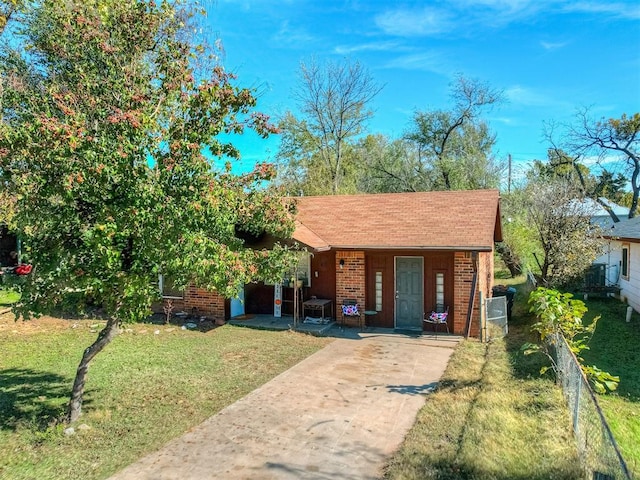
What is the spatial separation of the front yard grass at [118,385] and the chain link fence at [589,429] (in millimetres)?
4631

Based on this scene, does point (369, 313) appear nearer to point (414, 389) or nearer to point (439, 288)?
point (439, 288)

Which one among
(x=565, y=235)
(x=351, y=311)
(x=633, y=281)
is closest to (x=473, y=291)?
(x=351, y=311)

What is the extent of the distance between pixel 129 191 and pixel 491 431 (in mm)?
5298

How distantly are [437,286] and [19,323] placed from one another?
473 inches

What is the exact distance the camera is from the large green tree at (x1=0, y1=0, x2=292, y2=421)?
15.9 ft

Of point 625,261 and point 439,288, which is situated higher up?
point 625,261

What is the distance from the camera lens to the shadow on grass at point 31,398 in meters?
5.73

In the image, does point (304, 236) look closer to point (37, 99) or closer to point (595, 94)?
point (37, 99)

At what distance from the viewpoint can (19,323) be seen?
40.7 feet

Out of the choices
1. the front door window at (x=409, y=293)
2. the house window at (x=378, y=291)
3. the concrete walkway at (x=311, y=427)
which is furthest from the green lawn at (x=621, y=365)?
the house window at (x=378, y=291)

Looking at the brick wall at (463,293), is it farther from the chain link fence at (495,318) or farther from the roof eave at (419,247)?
the roof eave at (419,247)

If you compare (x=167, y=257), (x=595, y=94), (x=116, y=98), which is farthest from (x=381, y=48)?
(x=167, y=257)

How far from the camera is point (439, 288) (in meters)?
11.2

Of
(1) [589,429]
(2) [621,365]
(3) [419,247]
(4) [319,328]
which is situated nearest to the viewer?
(1) [589,429]
